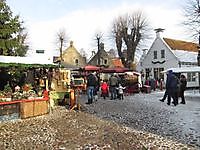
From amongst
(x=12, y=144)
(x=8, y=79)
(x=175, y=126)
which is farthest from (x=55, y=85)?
(x=12, y=144)

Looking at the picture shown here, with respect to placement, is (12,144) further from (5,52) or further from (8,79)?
(5,52)

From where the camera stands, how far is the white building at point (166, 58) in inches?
1799

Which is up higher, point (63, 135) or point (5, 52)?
point (5, 52)

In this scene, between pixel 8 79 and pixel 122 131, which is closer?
pixel 122 131

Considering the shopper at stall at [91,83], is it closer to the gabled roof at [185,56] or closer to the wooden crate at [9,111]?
the wooden crate at [9,111]

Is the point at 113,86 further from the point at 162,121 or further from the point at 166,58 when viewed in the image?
the point at 166,58

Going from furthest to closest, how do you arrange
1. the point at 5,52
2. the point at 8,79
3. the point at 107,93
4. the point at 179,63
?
the point at 179,63
the point at 5,52
the point at 107,93
the point at 8,79

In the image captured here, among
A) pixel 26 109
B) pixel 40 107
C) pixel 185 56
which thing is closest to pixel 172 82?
pixel 40 107

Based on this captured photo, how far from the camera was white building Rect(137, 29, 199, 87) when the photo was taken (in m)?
45.7

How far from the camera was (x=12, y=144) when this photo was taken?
8.57 meters

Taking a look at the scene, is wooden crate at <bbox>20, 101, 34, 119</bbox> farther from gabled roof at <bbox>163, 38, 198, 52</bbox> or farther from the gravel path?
gabled roof at <bbox>163, 38, 198, 52</bbox>

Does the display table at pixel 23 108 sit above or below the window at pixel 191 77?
below

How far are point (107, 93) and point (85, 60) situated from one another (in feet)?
173

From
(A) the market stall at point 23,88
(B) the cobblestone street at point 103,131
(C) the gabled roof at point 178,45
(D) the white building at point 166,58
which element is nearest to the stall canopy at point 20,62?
(A) the market stall at point 23,88
